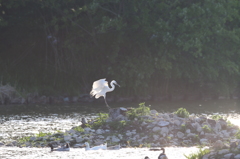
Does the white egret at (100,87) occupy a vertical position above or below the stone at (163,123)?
above

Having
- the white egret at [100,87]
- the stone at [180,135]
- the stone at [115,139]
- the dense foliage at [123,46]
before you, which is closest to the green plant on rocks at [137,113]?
the stone at [115,139]

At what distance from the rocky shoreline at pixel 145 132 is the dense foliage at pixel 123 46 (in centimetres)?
1744

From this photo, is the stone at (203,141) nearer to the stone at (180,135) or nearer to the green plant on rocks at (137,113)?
the stone at (180,135)

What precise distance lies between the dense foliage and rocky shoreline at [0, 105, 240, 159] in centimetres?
1744

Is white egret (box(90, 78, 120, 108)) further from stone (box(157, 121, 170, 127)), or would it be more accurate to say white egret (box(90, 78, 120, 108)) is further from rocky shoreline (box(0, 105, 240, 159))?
stone (box(157, 121, 170, 127))

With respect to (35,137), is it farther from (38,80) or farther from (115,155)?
(38,80)

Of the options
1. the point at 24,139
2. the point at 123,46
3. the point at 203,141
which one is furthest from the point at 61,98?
the point at 203,141

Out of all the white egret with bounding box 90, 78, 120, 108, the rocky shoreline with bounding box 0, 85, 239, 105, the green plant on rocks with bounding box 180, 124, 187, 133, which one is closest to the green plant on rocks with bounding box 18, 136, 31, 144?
the white egret with bounding box 90, 78, 120, 108

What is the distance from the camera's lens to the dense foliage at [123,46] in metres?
39.0

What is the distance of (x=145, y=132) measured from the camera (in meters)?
20.3

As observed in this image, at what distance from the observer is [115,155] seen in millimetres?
16641

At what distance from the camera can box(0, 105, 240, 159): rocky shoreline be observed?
19.4m

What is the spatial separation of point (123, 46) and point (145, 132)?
22.8 meters

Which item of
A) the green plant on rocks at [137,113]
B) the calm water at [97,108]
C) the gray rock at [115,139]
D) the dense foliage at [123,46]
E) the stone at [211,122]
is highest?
the dense foliage at [123,46]
